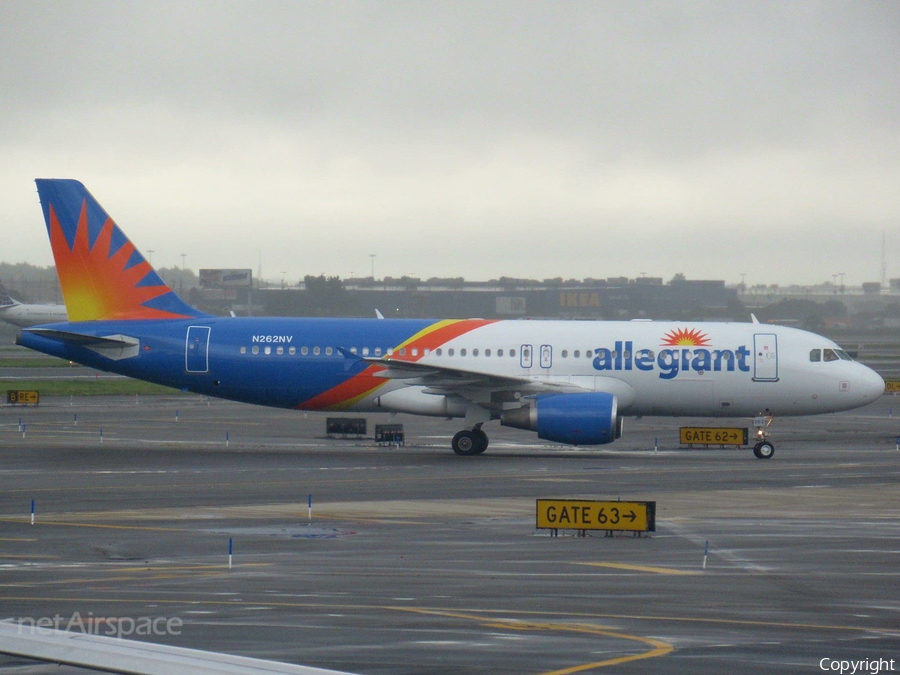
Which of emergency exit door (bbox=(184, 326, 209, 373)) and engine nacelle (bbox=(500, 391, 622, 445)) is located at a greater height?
emergency exit door (bbox=(184, 326, 209, 373))

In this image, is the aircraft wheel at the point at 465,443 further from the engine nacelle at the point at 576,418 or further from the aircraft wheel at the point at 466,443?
the engine nacelle at the point at 576,418

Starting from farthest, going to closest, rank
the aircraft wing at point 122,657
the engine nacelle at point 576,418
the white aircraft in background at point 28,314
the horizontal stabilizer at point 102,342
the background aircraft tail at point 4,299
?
the background aircraft tail at point 4,299 < the white aircraft in background at point 28,314 < the horizontal stabilizer at point 102,342 < the engine nacelle at point 576,418 < the aircraft wing at point 122,657

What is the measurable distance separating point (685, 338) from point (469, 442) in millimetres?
7716

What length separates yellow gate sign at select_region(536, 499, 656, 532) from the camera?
824 inches

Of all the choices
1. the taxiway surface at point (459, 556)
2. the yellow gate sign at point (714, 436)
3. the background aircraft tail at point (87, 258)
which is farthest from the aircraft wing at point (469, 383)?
the background aircraft tail at point (87, 258)

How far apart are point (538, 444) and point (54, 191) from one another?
61.1 ft

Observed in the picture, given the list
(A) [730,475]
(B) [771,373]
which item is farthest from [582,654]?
(B) [771,373]

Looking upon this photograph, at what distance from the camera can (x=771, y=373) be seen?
35.9 m

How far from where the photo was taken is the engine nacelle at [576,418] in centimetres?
3303

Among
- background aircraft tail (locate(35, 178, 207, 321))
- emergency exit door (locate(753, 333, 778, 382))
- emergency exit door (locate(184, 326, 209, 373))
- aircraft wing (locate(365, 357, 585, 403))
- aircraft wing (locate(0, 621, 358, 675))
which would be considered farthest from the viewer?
background aircraft tail (locate(35, 178, 207, 321))

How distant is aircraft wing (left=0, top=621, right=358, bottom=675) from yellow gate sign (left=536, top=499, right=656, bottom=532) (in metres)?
14.2

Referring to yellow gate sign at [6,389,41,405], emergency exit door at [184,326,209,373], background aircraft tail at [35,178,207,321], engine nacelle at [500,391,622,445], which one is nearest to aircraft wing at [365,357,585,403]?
engine nacelle at [500,391,622,445]

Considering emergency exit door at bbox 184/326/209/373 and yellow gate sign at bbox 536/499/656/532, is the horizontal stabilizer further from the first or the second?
yellow gate sign at bbox 536/499/656/532

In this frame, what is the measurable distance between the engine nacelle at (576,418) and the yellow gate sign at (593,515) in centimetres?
1174
